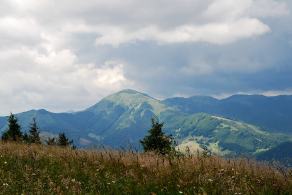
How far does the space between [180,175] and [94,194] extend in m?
2.29

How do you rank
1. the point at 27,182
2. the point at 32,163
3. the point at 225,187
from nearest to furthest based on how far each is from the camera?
the point at 225,187 → the point at 27,182 → the point at 32,163

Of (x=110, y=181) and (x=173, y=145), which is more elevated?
(x=173, y=145)

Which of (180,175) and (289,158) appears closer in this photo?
(180,175)

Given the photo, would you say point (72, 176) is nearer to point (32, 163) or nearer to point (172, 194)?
point (32, 163)

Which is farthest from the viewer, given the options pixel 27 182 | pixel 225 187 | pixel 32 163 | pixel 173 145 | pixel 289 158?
pixel 173 145

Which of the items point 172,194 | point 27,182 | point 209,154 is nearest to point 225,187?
point 172,194

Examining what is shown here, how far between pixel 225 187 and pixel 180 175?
144 centimetres

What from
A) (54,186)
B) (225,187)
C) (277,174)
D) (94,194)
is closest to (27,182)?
(54,186)

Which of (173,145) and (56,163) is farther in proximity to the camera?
(173,145)

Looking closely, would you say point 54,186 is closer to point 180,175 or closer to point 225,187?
point 180,175

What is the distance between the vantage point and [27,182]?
11.2 m

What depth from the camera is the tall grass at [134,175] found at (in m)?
10.5

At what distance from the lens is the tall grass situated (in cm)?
1048

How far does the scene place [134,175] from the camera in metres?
11.8
